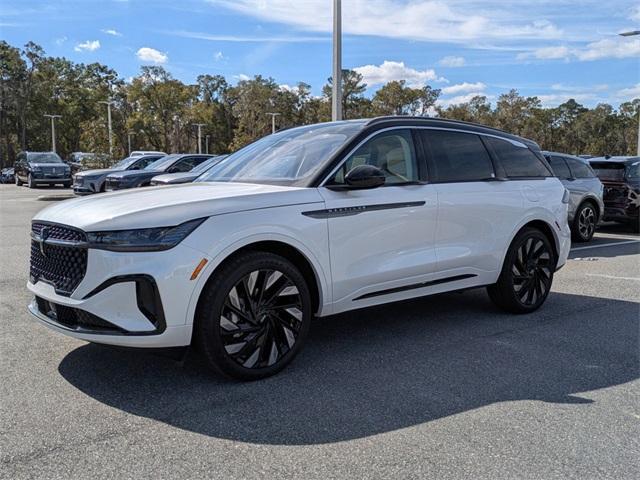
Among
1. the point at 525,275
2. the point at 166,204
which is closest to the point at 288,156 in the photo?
the point at 166,204

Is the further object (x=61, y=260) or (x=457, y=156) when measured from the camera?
(x=457, y=156)

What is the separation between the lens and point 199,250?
3.53m

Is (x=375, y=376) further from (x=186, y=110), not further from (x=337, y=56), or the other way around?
(x=186, y=110)

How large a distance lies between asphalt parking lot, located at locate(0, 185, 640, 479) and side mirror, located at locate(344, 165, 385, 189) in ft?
4.36

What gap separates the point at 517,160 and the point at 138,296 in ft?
13.4

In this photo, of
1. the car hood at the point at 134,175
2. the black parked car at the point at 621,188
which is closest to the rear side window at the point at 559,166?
the black parked car at the point at 621,188

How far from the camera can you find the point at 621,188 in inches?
501

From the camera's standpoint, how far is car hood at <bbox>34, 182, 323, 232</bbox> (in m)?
3.52

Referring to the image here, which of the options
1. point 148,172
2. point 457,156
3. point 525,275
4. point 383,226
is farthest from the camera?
point 148,172

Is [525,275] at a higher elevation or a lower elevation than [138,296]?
lower

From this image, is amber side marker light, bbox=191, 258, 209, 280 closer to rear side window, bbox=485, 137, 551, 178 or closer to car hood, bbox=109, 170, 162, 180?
rear side window, bbox=485, 137, 551, 178

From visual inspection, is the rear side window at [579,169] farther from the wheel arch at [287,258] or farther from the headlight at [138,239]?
the headlight at [138,239]

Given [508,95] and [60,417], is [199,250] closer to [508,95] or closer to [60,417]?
[60,417]

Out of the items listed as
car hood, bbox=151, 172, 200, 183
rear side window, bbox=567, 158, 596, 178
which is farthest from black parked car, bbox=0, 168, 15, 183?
rear side window, bbox=567, 158, 596, 178
